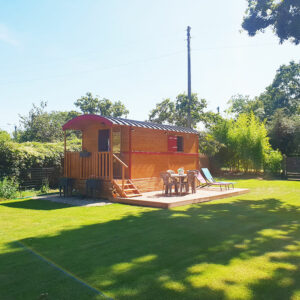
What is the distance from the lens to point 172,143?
11.9 m

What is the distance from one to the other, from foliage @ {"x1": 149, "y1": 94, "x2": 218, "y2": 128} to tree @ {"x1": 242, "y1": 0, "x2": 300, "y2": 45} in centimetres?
1297

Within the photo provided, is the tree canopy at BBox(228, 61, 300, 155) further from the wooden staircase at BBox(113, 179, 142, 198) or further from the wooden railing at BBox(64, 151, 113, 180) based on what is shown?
the wooden railing at BBox(64, 151, 113, 180)

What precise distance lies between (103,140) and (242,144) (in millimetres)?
11759

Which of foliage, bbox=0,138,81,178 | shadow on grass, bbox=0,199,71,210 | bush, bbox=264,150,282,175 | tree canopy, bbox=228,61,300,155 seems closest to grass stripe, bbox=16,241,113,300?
shadow on grass, bbox=0,199,71,210

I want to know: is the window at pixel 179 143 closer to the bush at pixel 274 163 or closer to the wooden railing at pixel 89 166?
the wooden railing at pixel 89 166

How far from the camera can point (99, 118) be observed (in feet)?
31.0

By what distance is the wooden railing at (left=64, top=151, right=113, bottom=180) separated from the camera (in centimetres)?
Result: 958

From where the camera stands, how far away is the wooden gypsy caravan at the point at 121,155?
31.2 ft

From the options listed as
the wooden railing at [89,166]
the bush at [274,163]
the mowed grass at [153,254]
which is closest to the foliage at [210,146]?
the bush at [274,163]

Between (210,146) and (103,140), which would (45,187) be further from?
(210,146)

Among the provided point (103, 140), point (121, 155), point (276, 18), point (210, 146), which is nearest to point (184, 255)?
point (121, 155)

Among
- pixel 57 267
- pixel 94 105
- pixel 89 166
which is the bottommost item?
pixel 57 267

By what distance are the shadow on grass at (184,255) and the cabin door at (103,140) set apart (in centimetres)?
502

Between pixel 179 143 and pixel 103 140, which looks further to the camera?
pixel 179 143
